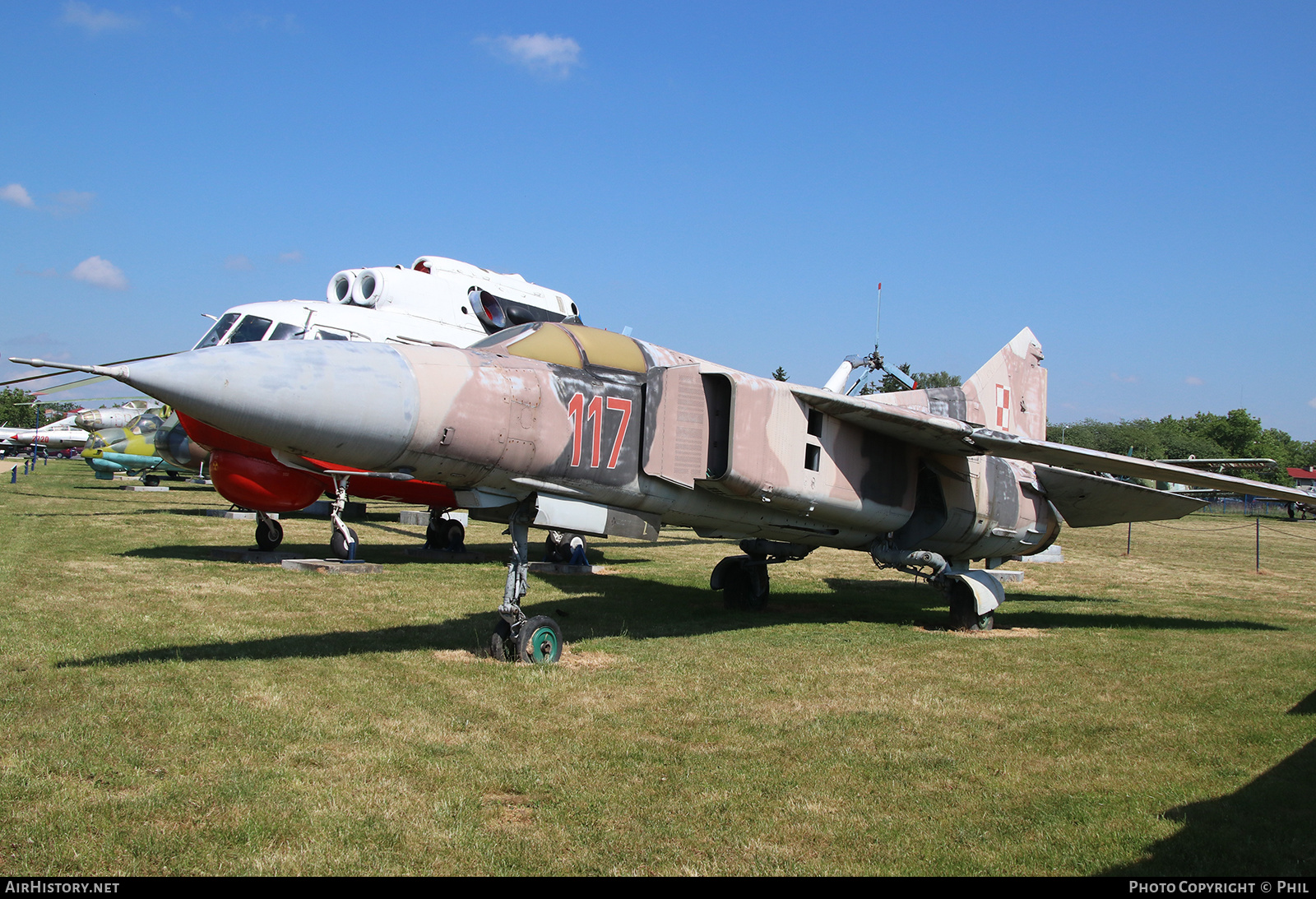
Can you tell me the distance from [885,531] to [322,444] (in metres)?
6.79

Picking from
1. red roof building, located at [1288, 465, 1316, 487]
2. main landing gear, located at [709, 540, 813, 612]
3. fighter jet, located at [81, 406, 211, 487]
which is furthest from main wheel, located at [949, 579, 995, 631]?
red roof building, located at [1288, 465, 1316, 487]

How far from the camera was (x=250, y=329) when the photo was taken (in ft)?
43.5

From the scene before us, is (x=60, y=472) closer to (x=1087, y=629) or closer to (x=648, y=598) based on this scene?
(x=648, y=598)

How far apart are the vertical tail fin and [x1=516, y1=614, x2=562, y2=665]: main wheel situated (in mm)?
6940

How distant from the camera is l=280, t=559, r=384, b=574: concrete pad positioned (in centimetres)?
1261

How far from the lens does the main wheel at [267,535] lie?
14.5 m

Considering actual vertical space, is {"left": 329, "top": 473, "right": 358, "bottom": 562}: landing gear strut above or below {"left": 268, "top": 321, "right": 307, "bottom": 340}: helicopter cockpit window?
below

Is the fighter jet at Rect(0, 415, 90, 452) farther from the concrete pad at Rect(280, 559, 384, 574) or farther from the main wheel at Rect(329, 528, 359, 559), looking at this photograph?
the concrete pad at Rect(280, 559, 384, 574)

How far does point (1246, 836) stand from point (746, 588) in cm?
755

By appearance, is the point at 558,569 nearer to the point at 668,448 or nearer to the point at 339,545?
the point at 339,545

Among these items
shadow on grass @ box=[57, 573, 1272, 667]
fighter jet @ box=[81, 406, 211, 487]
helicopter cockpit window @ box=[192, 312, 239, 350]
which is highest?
helicopter cockpit window @ box=[192, 312, 239, 350]

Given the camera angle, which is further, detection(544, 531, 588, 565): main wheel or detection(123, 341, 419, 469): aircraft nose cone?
detection(544, 531, 588, 565): main wheel

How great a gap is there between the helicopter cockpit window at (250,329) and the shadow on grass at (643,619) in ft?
13.2

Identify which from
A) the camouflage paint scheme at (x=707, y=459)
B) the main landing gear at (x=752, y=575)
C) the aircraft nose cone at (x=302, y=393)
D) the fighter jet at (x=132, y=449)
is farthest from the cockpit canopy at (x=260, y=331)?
the fighter jet at (x=132, y=449)
